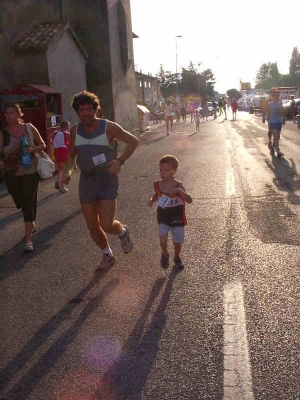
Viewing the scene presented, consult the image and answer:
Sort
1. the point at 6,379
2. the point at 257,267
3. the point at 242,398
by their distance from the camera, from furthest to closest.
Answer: the point at 257,267
the point at 6,379
the point at 242,398

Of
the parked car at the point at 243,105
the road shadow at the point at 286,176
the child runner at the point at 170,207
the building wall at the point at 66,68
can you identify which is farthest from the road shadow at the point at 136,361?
the parked car at the point at 243,105

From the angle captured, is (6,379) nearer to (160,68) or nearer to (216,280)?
(216,280)

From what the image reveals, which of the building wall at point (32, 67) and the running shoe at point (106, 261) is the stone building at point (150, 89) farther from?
the running shoe at point (106, 261)

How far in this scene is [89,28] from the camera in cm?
2245

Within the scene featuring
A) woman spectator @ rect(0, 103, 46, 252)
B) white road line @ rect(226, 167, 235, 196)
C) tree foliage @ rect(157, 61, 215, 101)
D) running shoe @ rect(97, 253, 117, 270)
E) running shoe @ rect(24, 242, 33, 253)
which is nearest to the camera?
running shoe @ rect(97, 253, 117, 270)

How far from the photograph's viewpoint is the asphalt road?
3.32 m

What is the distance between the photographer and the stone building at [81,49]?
701 inches

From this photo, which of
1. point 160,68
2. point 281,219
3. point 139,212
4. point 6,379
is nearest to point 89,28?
point 139,212

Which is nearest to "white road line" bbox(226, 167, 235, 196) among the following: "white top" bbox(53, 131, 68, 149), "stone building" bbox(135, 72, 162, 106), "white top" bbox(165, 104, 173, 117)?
"white top" bbox(53, 131, 68, 149)

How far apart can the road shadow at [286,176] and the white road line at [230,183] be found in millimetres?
865

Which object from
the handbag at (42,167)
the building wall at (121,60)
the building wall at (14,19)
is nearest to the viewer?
the handbag at (42,167)

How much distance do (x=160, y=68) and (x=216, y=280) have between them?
114 meters

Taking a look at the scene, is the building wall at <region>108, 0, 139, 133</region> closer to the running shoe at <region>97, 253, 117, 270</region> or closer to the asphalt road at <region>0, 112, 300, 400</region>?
the asphalt road at <region>0, 112, 300, 400</region>

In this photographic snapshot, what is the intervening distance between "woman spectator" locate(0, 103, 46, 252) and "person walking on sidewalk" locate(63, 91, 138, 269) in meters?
1.11
